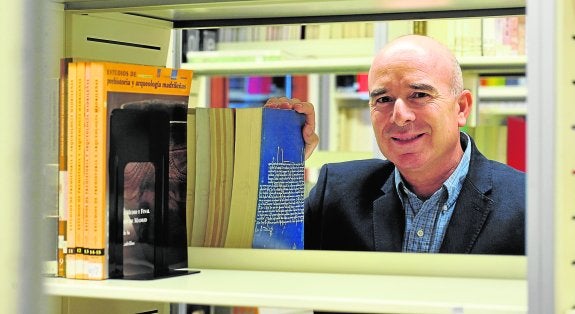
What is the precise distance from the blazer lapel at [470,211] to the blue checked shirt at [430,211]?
0.02 m

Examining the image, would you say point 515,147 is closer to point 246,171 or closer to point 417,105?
point 417,105

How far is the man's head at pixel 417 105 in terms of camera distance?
7.04 feet

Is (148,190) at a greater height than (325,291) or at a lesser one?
greater

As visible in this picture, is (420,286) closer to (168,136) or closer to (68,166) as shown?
(168,136)

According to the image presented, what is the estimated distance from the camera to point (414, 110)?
2.18 meters

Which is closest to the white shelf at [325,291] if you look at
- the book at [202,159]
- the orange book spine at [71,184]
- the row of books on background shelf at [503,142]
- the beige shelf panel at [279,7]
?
the orange book spine at [71,184]

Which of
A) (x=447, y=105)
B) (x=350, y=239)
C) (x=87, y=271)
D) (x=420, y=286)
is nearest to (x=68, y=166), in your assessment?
(x=87, y=271)

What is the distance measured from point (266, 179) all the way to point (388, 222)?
566mm

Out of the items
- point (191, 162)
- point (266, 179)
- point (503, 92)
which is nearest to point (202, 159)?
point (191, 162)

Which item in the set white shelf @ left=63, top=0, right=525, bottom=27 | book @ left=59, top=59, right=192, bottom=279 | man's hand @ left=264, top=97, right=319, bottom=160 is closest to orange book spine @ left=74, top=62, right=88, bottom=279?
book @ left=59, top=59, right=192, bottom=279

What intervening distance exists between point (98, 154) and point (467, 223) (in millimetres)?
926

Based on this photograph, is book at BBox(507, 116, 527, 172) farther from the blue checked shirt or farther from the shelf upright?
the shelf upright

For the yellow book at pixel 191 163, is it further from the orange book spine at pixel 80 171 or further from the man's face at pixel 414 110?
the man's face at pixel 414 110

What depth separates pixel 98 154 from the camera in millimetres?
1445
